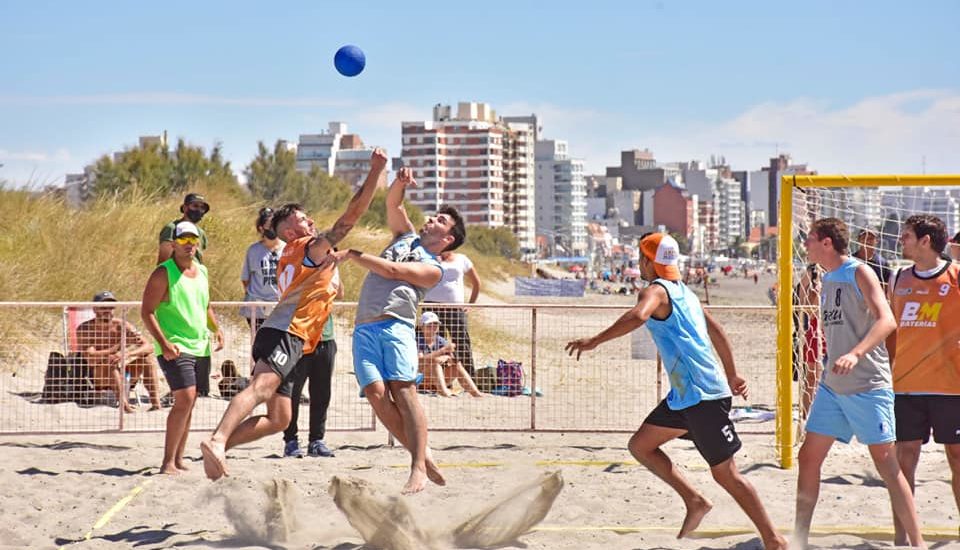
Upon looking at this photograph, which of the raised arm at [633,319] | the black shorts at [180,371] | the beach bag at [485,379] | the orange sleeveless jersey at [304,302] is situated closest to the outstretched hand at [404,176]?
the orange sleeveless jersey at [304,302]

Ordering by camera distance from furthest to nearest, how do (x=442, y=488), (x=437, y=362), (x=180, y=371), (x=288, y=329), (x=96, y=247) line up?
1. (x=96, y=247)
2. (x=437, y=362)
3. (x=180, y=371)
4. (x=442, y=488)
5. (x=288, y=329)

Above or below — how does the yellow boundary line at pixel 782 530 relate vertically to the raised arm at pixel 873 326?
below

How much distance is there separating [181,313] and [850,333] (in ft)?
14.3

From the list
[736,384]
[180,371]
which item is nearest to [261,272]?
[180,371]

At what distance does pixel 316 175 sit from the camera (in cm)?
7825

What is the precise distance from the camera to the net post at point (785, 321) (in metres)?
9.17

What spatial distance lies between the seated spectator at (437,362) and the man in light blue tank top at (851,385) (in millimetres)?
5378

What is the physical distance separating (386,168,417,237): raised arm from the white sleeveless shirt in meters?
4.39

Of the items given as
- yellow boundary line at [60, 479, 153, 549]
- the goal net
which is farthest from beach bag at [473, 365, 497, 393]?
yellow boundary line at [60, 479, 153, 549]

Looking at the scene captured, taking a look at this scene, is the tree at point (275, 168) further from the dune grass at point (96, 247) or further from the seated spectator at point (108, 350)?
the seated spectator at point (108, 350)

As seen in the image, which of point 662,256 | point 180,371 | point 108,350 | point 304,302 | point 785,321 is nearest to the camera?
point 662,256

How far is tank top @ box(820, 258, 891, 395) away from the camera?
6359mm

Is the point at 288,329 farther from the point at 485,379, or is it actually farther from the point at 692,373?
the point at 485,379

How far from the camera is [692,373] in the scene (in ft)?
20.9
